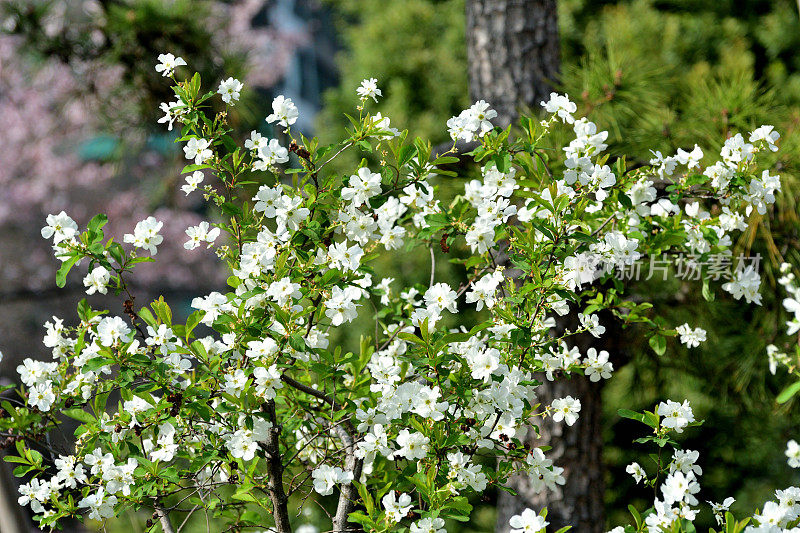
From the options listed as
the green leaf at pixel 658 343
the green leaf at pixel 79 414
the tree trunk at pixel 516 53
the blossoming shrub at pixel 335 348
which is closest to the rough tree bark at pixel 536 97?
the tree trunk at pixel 516 53

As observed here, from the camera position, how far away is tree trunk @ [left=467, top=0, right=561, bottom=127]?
7.60 feet

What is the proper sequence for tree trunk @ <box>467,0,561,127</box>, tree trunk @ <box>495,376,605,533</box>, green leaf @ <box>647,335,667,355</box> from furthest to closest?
tree trunk @ <box>467,0,561,127</box>, tree trunk @ <box>495,376,605,533</box>, green leaf @ <box>647,335,667,355</box>

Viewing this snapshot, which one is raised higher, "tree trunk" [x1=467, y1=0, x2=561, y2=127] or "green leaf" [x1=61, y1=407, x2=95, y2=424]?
"tree trunk" [x1=467, y1=0, x2=561, y2=127]

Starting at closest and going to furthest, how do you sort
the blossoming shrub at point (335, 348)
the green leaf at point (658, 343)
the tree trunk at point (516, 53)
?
1. the blossoming shrub at point (335, 348)
2. the green leaf at point (658, 343)
3. the tree trunk at point (516, 53)

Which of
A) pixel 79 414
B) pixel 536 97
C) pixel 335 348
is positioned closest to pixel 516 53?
pixel 536 97

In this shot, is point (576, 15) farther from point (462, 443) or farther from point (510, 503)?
point (462, 443)

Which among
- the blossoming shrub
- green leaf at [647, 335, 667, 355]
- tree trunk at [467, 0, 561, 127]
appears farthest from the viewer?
tree trunk at [467, 0, 561, 127]

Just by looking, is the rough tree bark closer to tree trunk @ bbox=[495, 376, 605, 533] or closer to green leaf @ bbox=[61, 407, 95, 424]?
tree trunk @ bbox=[495, 376, 605, 533]

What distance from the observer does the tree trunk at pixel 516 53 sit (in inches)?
91.2

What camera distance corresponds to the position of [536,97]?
2.31m

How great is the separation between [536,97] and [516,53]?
0.51ft

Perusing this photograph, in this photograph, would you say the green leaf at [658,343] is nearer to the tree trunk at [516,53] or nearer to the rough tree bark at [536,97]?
the rough tree bark at [536,97]

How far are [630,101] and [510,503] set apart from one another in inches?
51.3

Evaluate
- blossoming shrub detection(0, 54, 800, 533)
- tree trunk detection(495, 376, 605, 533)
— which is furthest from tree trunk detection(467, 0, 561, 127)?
blossoming shrub detection(0, 54, 800, 533)
